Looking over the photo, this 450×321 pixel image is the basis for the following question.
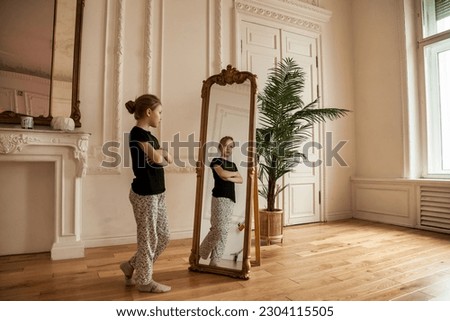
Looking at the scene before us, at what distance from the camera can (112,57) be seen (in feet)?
9.85

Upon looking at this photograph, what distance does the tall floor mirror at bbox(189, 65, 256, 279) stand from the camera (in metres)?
2.16

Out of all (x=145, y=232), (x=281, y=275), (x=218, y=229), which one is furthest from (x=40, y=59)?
(x=281, y=275)

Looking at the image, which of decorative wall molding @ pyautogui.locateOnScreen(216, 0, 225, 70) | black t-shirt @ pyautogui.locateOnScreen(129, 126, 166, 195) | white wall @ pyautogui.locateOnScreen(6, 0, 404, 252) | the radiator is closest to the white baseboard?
white wall @ pyautogui.locateOnScreen(6, 0, 404, 252)

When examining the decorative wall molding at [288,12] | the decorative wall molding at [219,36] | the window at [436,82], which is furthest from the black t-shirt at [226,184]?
the window at [436,82]

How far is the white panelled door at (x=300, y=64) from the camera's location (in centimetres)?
369

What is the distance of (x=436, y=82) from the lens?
374 centimetres

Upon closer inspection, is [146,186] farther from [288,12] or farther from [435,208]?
[435,208]

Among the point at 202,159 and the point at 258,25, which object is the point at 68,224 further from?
the point at 258,25

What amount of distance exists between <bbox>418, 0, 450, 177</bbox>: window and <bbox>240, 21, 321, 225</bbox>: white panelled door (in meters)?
1.40

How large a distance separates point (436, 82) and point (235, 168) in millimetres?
3291

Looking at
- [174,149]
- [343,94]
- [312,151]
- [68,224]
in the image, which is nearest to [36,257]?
[68,224]

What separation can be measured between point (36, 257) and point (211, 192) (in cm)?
174

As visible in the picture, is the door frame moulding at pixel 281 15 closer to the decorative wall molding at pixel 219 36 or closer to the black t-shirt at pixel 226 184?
the decorative wall molding at pixel 219 36

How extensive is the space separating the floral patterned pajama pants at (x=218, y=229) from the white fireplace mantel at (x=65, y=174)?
1225mm
